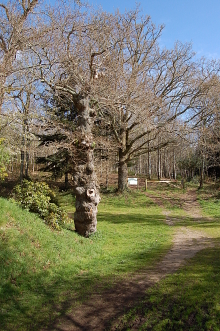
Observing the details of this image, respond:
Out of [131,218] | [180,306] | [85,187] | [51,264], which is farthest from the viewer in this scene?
[131,218]

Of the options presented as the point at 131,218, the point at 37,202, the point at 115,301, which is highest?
the point at 37,202

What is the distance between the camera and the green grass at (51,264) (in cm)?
518

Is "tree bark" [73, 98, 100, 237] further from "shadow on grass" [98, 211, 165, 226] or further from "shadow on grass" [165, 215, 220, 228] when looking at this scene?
"shadow on grass" [165, 215, 220, 228]

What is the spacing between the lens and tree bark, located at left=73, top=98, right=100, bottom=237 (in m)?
10.7

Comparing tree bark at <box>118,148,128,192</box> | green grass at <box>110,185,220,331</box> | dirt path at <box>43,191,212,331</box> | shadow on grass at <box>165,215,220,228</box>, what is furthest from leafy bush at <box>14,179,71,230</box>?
tree bark at <box>118,148,128,192</box>

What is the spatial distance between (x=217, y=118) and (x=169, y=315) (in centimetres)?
2341

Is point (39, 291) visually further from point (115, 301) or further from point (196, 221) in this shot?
point (196, 221)

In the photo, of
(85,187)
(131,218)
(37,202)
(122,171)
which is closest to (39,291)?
(37,202)

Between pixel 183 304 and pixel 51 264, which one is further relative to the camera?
pixel 51 264

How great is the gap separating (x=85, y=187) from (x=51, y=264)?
409cm

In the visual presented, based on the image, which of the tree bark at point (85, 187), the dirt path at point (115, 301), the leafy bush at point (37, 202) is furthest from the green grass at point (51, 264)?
the tree bark at point (85, 187)

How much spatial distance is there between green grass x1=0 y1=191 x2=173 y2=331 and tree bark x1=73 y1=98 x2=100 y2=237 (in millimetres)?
633

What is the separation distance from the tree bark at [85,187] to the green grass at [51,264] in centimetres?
63

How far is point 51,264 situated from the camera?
7004 millimetres
